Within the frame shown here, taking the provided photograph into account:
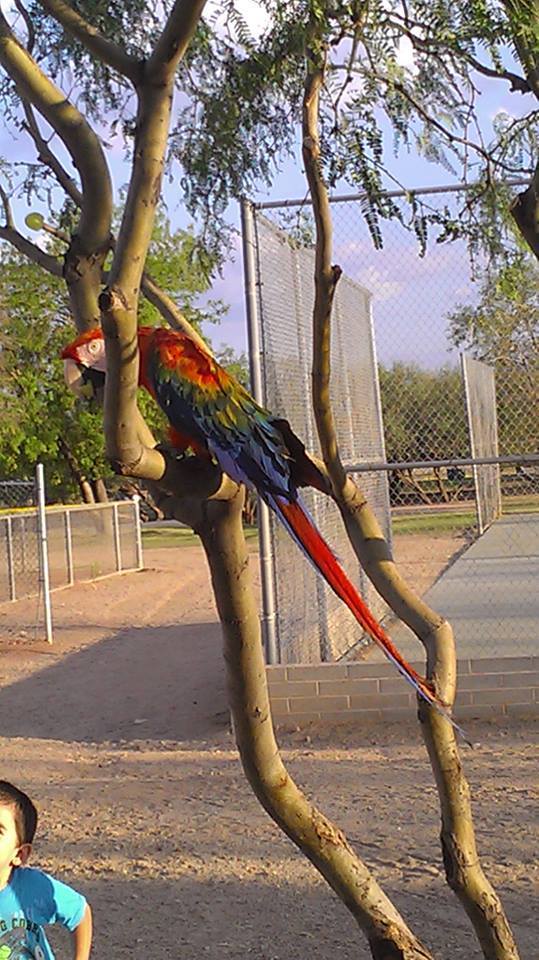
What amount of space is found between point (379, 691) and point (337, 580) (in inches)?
171

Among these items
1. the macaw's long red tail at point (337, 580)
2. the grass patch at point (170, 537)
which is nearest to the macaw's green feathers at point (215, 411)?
the macaw's long red tail at point (337, 580)

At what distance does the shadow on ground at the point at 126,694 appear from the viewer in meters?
7.48

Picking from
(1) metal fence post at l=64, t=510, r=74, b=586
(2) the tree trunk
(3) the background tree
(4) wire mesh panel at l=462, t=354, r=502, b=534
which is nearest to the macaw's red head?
(2) the tree trunk

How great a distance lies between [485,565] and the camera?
46.4 ft

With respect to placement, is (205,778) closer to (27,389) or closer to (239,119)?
(239,119)

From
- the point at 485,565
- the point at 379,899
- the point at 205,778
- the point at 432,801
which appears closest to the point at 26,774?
the point at 205,778

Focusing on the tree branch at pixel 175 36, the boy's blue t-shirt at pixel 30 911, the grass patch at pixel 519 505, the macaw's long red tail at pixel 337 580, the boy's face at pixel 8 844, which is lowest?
the boy's blue t-shirt at pixel 30 911

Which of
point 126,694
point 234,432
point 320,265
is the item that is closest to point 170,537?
point 126,694

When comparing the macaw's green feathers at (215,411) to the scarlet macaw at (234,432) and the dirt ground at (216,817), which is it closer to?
the scarlet macaw at (234,432)

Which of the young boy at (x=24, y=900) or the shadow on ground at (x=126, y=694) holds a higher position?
the young boy at (x=24, y=900)

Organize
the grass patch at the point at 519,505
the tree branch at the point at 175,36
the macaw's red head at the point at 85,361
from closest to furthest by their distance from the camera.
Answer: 1. the tree branch at the point at 175,36
2. the macaw's red head at the point at 85,361
3. the grass patch at the point at 519,505

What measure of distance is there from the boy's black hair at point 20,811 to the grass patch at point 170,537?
67.2ft

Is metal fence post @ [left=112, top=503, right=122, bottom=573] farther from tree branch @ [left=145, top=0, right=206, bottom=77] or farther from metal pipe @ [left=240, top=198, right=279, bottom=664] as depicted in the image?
tree branch @ [left=145, top=0, right=206, bottom=77]

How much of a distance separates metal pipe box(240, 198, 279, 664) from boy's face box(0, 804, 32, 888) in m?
4.27
